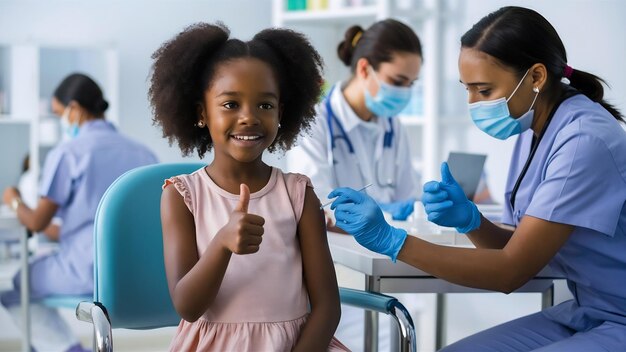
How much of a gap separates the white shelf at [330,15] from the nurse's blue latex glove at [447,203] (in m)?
2.29

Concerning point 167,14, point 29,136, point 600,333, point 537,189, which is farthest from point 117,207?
point 167,14

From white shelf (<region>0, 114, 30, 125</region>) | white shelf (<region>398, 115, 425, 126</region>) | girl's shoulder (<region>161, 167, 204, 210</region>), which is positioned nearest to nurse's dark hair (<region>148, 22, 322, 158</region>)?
girl's shoulder (<region>161, 167, 204, 210</region>)

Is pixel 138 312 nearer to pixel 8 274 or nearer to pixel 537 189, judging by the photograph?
pixel 537 189

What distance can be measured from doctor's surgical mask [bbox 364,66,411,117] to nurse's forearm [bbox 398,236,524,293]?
3.77 ft

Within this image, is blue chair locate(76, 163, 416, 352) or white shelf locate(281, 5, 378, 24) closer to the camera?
blue chair locate(76, 163, 416, 352)

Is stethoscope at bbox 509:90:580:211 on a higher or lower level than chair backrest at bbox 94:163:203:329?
higher

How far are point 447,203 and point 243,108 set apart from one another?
0.40 metres

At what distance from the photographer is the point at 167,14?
509cm

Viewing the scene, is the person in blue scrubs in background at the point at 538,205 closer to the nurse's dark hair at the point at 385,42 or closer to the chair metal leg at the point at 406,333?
the chair metal leg at the point at 406,333

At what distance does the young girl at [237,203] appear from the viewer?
1.29 meters

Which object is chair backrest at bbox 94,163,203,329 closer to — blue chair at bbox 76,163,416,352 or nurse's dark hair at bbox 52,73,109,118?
blue chair at bbox 76,163,416,352

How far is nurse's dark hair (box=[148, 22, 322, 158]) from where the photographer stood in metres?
1.37

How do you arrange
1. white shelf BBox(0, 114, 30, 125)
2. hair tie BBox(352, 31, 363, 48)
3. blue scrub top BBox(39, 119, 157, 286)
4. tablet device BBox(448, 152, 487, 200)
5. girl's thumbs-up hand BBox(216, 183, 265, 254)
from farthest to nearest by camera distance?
white shelf BBox(0, 114, 30, 125) < blue scrub top BBox(39, 119, 157, 286) < hair tie BBox(352, 31, 363, 48) < tablet device BBox(448, 152, 487, 200) < girl's thumbs-up hand BBox(216, 183, 265, 254)

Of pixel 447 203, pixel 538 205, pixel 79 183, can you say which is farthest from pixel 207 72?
pixel 79 183
